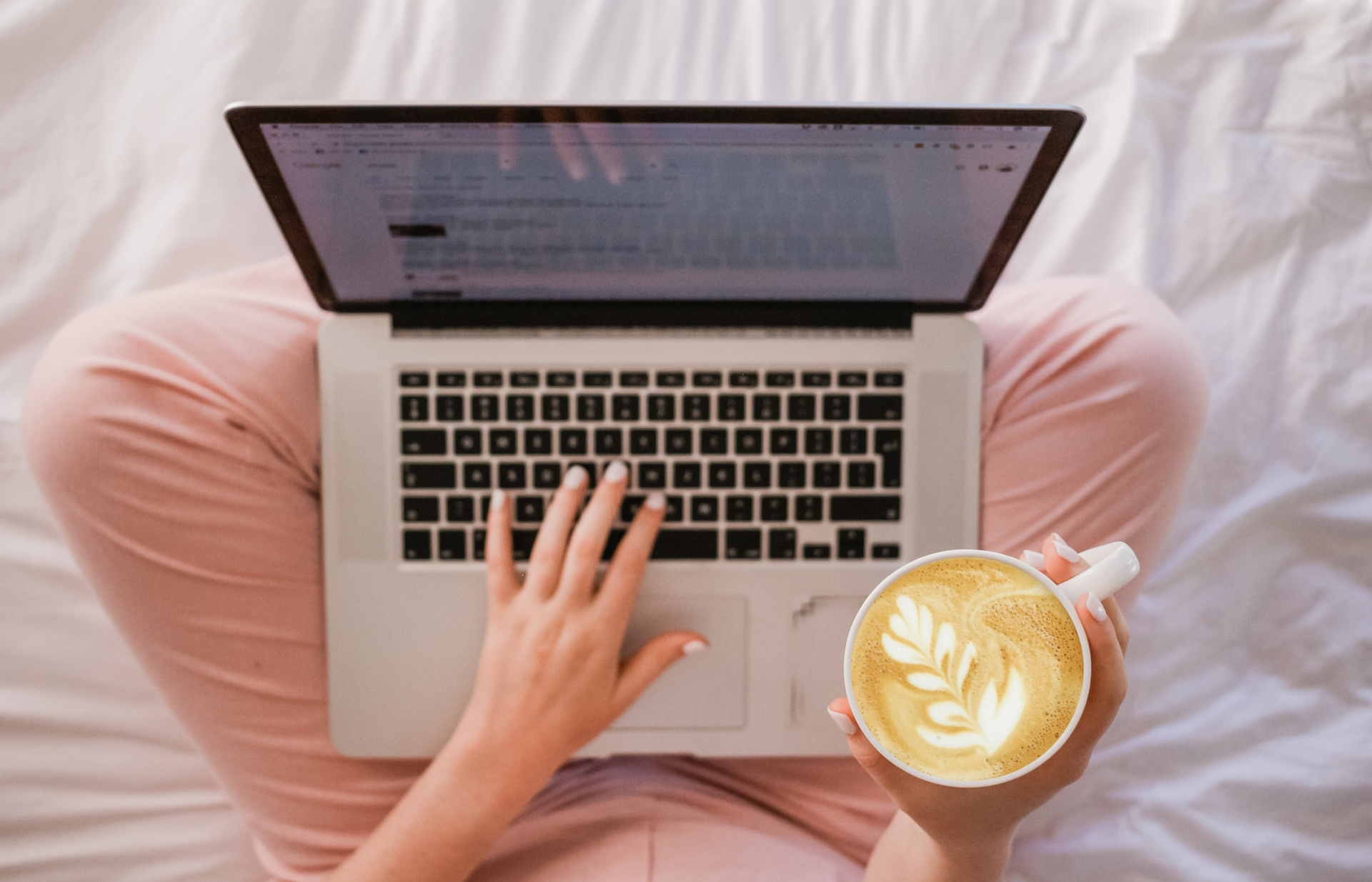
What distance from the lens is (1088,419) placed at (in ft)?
2.52

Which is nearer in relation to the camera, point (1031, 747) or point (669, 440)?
point (1031, 747)

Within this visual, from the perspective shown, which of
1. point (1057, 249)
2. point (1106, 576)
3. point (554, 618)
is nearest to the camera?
point (1106, 576)

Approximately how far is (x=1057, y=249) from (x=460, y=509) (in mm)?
678

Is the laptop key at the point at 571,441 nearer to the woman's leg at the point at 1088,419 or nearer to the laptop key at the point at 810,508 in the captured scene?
the laptop key at the point at 810,508

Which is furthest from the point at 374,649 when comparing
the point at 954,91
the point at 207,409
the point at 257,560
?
the point at 954,91

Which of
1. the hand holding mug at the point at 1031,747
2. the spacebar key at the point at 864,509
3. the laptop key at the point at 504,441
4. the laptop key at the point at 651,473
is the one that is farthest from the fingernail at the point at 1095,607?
the laptop key at the point at 504,441

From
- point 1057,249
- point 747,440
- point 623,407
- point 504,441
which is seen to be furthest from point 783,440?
point 1057,249

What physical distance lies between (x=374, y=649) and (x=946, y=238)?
1.98 feet

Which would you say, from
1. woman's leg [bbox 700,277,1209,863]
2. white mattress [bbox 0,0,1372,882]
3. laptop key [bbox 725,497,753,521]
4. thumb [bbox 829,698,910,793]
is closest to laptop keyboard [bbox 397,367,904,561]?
laptop key [bbox 725,497,753,521]

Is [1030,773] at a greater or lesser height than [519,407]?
lesser

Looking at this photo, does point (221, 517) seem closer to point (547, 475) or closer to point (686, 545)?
point (547, 475)

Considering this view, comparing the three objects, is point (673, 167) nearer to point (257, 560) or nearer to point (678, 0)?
point (678, 0)

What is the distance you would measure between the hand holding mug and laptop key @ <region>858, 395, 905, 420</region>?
22cm

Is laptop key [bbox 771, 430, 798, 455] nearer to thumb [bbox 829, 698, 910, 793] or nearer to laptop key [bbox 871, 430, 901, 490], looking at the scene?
laptop key [bbox 871, 430, 901, 490]
